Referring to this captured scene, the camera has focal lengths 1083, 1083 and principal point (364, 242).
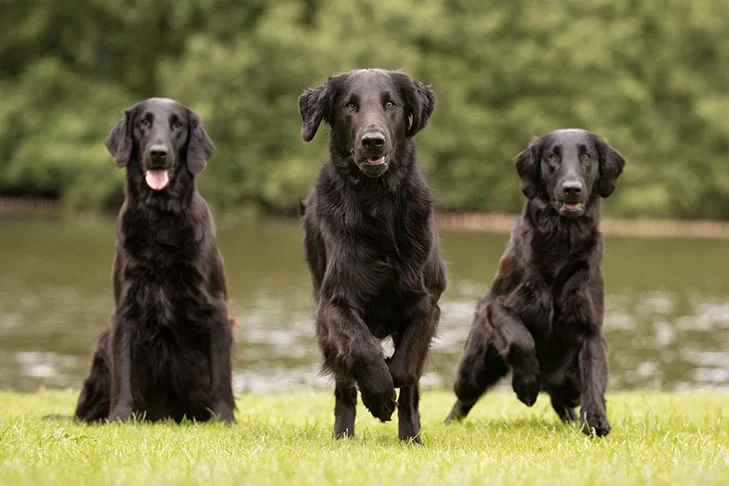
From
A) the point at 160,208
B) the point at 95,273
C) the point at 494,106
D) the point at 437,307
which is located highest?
the point at 494,106

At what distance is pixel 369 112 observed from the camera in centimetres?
555

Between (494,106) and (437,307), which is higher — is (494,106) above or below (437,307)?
above

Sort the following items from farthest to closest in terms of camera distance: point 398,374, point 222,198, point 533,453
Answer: point 222,198
point 398,374
point 533,453

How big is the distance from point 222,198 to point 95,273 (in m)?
19.6

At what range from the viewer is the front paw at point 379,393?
17.3ft

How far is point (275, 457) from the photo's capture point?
4754 mm

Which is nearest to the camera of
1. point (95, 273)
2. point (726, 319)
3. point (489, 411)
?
point (489, 411)

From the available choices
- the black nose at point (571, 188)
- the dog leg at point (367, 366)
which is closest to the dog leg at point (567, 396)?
the black nose at point (571, 188)

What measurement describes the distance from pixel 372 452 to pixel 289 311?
42.2ft

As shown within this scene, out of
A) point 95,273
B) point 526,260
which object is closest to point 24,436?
point 526,260

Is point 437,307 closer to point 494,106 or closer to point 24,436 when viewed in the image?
point 24,436

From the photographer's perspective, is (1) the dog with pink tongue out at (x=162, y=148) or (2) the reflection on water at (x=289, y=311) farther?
(2) the reflection on water at (x=289, y=311)

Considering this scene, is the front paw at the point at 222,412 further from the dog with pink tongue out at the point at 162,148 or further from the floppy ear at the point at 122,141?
the floppy ear at the point at 122,141

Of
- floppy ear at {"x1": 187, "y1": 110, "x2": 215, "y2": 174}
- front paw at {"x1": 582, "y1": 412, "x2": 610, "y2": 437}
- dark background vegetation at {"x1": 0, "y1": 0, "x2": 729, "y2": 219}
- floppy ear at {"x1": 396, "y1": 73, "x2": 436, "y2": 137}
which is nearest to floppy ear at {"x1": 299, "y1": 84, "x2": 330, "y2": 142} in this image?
floppy ear at {"x1": 396, "y1": 73, "x2": 436, "y2": 137}
